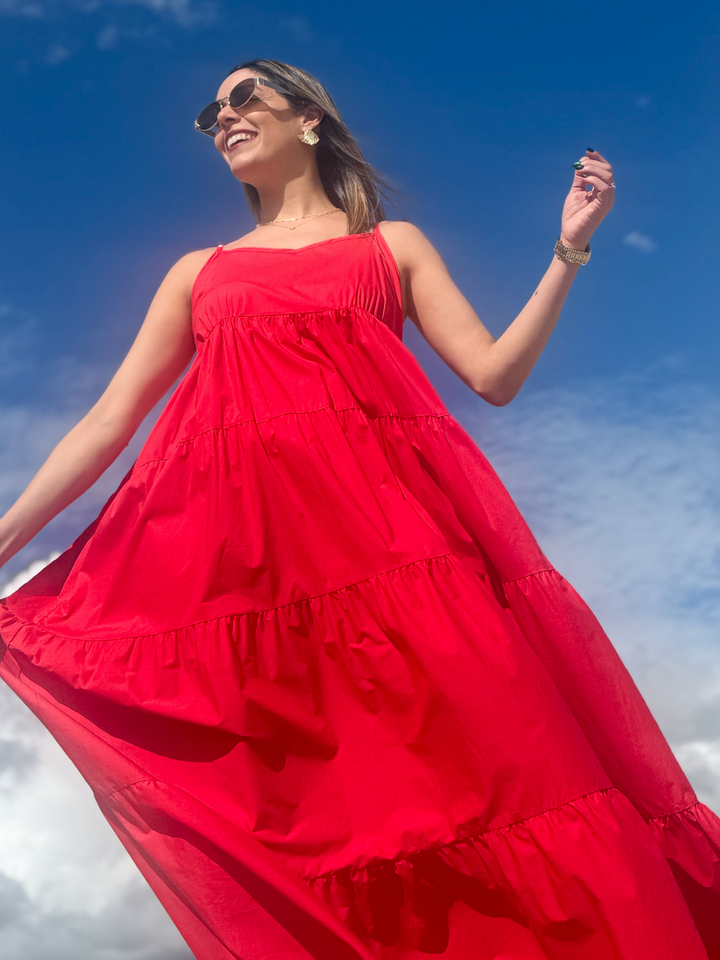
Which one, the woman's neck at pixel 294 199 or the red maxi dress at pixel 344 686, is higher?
the woman's neck at pixel 294 199

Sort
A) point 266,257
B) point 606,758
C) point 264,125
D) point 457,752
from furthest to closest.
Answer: point 264,125 < point 266,257 < point 606,758 < point 457,752

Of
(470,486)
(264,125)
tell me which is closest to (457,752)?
(470,486)

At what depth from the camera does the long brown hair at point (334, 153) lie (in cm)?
268

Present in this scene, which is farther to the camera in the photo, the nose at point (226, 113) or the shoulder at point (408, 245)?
the nose at point (226, 113)

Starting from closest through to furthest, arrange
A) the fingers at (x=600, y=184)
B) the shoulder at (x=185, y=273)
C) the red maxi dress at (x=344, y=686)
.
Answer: the red maxi dress at (x=344, y=686) < the fingers at (x=600, y=184) < the shoulder at (x=185, y=273)

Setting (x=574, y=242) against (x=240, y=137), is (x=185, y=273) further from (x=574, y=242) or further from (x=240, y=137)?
(x=574, y=242)

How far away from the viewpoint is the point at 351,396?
2.16 m

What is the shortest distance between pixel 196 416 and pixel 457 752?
1.06 metres

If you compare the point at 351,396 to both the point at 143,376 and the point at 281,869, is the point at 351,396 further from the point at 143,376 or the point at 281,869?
the point at 281,869

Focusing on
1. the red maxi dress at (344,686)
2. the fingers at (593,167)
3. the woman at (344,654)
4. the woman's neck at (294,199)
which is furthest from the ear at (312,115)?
the fingers at (593,167)

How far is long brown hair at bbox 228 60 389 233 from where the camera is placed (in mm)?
2684

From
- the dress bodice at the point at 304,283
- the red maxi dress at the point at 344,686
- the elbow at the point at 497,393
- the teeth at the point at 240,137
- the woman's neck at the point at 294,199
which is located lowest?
the red maxi dress at the point at 344,686

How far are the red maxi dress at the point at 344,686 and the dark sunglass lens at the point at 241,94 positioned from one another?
628 millimetres

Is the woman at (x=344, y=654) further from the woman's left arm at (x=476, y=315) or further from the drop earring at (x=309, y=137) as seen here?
the drop earring at (x=309, y=137)
